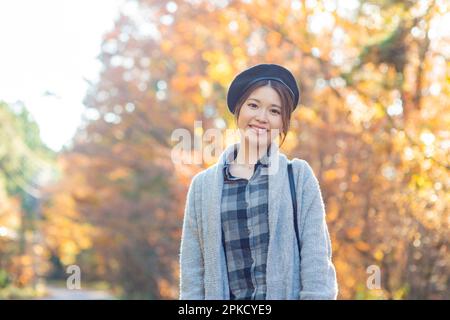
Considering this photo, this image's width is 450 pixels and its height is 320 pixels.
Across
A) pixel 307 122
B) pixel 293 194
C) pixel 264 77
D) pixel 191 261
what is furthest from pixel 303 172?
pixel 307 122

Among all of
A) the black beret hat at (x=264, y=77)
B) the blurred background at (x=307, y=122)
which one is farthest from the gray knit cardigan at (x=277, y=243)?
the blurred background at (x=307, y=122)

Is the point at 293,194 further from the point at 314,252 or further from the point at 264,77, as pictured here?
the point at 264,77

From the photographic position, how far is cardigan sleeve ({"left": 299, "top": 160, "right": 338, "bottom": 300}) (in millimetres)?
2324

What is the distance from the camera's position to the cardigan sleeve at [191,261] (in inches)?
99.3

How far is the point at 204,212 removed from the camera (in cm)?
254

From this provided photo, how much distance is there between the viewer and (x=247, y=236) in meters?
2.48

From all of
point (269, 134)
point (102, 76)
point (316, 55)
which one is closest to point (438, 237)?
point (316, 55)

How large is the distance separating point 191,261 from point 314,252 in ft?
1.52

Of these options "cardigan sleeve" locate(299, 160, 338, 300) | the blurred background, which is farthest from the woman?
the blurred background

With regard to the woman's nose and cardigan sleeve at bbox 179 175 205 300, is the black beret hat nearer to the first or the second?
the woman's nose

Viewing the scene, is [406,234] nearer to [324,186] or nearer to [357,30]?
[324,186]

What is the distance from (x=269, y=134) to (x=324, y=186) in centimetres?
637

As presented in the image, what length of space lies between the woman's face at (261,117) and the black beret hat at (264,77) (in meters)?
0.04

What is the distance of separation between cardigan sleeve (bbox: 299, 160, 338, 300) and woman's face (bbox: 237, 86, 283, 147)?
0.21m
